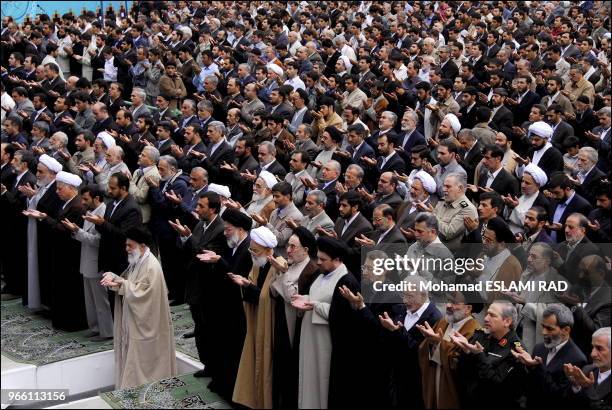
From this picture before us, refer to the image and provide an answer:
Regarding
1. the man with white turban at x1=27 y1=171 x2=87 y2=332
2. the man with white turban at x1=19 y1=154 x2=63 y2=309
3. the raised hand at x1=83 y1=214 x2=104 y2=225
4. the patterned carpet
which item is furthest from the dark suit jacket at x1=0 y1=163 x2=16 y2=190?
the raised hand at x1=83 y1=214 x2=104 y2=225

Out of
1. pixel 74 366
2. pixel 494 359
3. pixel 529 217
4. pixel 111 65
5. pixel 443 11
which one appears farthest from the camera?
pixel 443 11

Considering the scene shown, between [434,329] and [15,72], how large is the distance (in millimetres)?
12107

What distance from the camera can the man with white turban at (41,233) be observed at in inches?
391

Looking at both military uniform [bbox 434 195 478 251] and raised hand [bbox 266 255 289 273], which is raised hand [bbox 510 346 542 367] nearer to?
raised hand [bbox 266 255 289 273]

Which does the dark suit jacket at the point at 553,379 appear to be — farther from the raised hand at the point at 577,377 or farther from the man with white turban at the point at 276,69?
the man with white turban at the point at 276,69

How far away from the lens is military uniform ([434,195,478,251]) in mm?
8305

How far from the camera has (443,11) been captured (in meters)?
20.2

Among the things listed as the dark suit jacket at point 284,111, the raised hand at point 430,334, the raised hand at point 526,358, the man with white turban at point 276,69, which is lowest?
the raised hand at point 526,358

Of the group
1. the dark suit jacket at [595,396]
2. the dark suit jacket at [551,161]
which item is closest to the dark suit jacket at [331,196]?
the dark suit jacket at [551,161]

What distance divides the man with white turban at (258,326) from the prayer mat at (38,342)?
8.04ft

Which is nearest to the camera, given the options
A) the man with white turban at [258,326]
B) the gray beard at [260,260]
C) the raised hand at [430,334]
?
the raised hand at [430,334]

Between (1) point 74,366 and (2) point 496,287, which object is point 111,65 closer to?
(1) point 74,366

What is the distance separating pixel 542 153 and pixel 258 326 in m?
4.43

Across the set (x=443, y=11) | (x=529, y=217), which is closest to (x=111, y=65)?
(x=443, y=11)
